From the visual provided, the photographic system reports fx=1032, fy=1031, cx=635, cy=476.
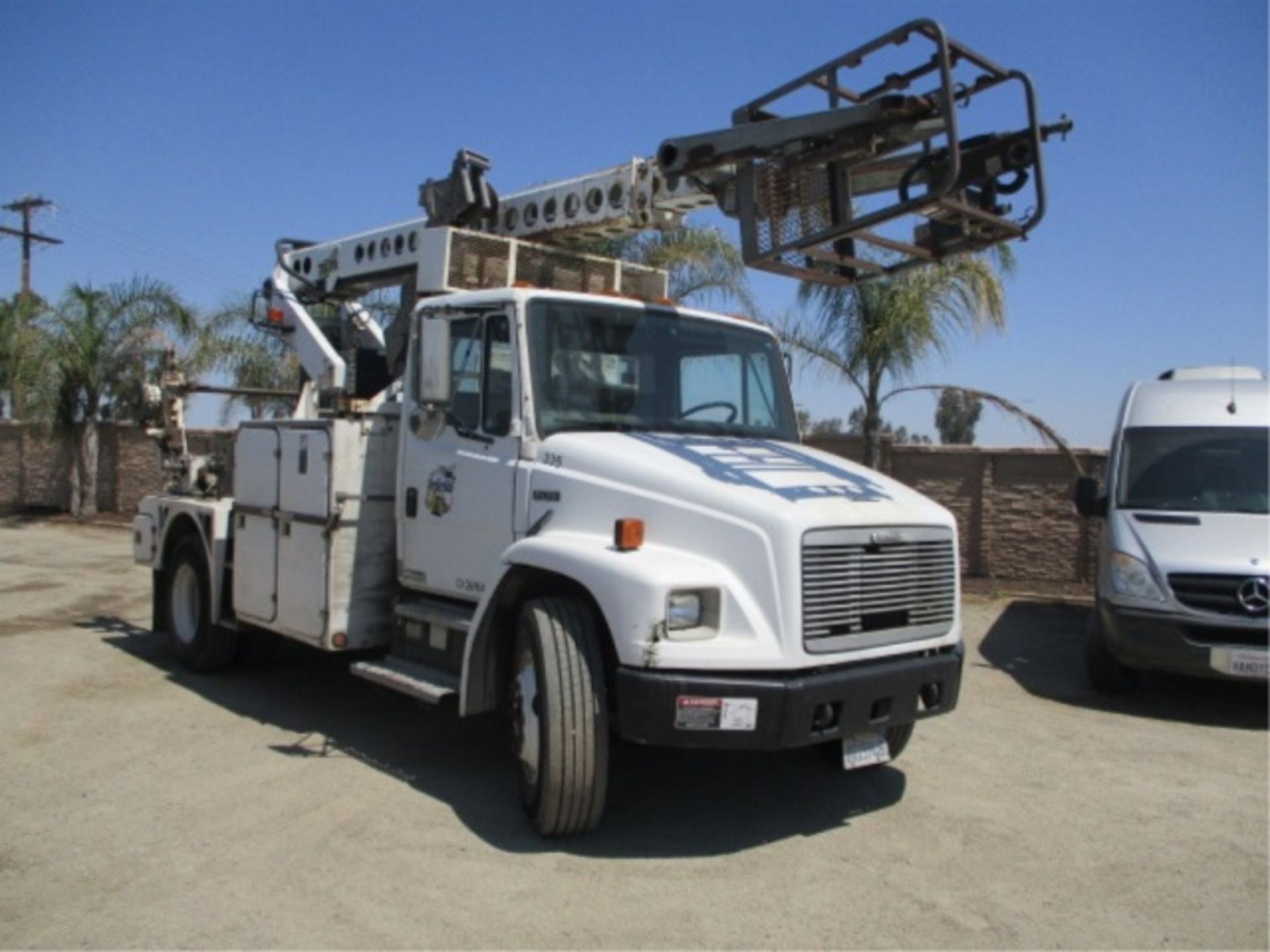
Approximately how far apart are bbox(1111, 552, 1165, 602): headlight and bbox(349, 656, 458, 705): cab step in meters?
4.98

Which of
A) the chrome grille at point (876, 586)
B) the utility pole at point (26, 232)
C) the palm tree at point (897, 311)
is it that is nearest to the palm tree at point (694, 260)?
Answer: the palm tree at point (897, 311)

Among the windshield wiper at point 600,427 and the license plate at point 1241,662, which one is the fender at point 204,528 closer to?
the windshield wiper at point 600,427

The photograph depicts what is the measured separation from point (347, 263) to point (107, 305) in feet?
45.3

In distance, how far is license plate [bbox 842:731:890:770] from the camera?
4793 millimetres

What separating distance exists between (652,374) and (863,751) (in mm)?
2285

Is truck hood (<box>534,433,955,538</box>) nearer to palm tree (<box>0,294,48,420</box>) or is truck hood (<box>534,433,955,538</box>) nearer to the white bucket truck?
the white bucket truck

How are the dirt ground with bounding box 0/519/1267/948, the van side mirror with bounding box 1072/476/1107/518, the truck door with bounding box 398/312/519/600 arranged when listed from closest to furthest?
the dirt ground with bounding box 0/519/1267/948 → the truck door with bounding box 398/312/519/600 → the van side mirror with bounding box 1072/476/1107/518

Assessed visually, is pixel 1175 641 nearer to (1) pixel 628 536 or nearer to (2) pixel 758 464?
(2) pixel 758 464

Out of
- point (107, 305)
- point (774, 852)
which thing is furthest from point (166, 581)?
point (107, 305)

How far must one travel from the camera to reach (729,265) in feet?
43.2

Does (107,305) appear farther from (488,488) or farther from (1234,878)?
(1234,878)

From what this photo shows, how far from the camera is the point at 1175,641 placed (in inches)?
283

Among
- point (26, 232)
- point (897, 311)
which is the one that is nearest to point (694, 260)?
point (897, 311)

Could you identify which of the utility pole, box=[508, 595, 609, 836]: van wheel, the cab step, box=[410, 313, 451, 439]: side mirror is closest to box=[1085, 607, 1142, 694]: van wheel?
box=[508, 595, 609, 836]: van wheel
